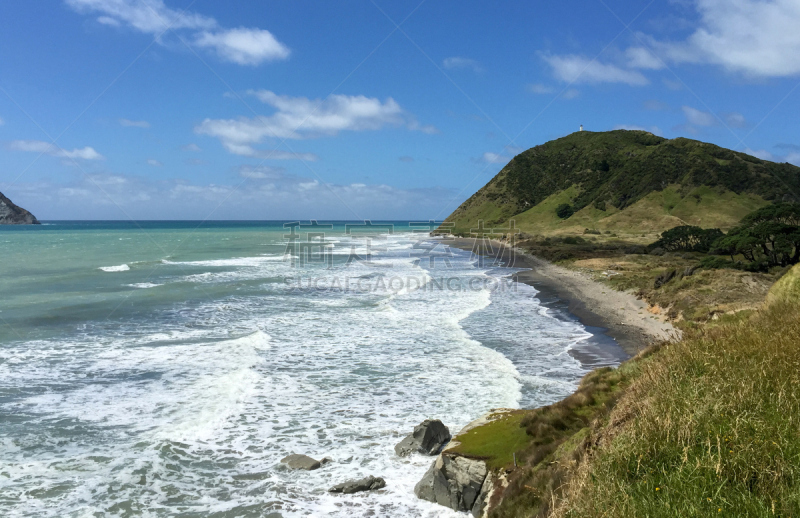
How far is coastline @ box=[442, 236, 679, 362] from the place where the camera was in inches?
758

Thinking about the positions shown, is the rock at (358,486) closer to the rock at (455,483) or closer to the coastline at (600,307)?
the rock at (455,483)

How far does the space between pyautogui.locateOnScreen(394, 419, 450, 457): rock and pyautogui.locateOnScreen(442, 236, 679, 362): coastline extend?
194 inches

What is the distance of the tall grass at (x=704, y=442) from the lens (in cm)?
405

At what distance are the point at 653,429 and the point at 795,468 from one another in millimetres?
1154

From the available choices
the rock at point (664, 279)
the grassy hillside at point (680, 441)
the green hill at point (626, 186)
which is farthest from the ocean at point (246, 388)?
the green hill at point (626, 186)

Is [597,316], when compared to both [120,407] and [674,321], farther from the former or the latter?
[120,407]

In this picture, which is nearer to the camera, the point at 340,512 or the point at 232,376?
the point at 340,512

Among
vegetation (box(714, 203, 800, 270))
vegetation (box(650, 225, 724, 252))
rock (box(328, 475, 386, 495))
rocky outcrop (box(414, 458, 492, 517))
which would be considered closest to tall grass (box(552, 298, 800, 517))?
rocky outcrop (box(414, 458, 492, 517))

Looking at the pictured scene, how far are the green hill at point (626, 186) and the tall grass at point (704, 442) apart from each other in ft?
297

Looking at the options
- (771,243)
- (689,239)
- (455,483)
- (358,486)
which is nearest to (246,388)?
(358,486)

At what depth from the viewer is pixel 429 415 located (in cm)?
1175

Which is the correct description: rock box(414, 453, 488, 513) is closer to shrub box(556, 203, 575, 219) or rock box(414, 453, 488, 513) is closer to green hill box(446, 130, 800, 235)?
green hill box(446, 130, 800, 235)

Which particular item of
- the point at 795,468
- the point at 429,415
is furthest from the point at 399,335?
the point at 795,468

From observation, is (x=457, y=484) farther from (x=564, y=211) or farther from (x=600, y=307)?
(x=564, y=211)
